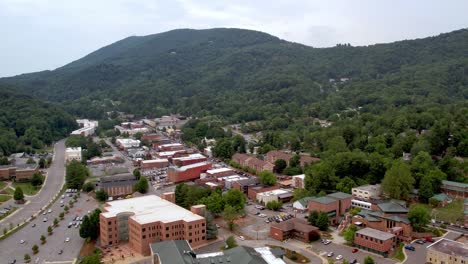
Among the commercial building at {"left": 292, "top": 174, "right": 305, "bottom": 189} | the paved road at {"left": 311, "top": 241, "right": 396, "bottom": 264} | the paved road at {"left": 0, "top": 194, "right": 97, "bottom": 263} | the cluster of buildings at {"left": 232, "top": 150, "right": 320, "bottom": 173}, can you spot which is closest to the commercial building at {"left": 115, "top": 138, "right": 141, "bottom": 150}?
the cluster of buildings at {"left": 232, "top": 150, "right": 320, "bottom": 173}

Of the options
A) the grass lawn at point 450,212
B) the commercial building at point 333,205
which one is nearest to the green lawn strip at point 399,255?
the grass lawn at point 450,212

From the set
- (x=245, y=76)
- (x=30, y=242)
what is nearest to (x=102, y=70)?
(x=245, y=76)

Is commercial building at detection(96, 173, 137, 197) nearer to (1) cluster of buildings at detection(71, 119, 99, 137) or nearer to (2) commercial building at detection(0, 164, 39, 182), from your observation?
(2) commercial building at detection(0, 164, 39, 182)

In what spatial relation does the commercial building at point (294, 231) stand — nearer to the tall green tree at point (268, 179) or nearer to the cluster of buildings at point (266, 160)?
the tall green tree at point (268, 179)

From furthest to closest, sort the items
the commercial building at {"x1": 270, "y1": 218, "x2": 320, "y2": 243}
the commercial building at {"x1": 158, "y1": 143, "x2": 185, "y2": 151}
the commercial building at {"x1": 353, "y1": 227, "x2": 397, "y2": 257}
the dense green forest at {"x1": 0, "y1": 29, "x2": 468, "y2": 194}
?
1. the commercial building at {"x1": 158, "y1": 143, "x2": 185, "y2": 151}
2. the dense green forest at {"x1": 0, "y1": 29, "x2": 468, "y2": 194}
3. the commercial building at {"x1": 270, "y1": 218, "x2": 320, "y2": 243}
4. the commercial building at {"x1": 353, "y1": 227, "x2": 397, "y2": 257}

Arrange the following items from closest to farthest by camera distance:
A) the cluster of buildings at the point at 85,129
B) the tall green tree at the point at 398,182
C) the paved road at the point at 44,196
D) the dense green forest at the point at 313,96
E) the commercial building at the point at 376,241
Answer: the commercial building at the point at 376,241 → the tall green tree at the point at 398,182 → the paved road at the point at 44,196 → the dense green forest at the point at 313,96 → the cluster of buildings at the point at 85,129

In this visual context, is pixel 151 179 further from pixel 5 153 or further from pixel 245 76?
pixel 245 76

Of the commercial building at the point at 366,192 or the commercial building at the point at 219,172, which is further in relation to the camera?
the commercial building at the point at 219,172
